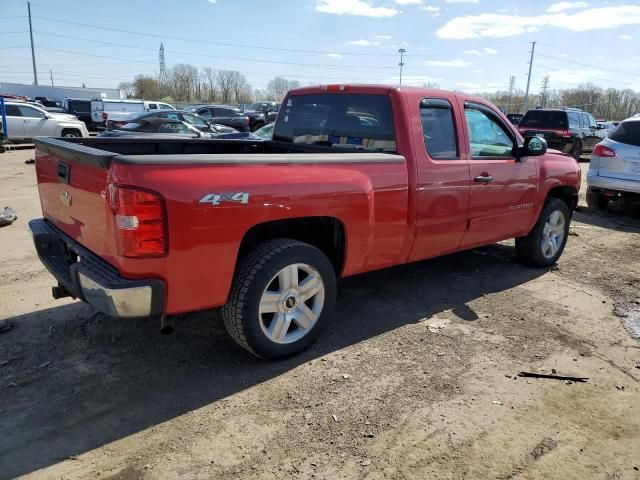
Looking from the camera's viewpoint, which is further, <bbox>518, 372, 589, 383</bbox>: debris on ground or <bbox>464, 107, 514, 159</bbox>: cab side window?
<bbox>464, 107, 514, 159</bbox>: cab side window

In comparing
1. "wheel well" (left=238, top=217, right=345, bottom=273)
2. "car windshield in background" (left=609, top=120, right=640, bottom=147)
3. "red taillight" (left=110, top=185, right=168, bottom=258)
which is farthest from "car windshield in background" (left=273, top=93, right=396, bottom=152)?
"car windshield in background" (left=609, top=120, right=640, bottom=147)

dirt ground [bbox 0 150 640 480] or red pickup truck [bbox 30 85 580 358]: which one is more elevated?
red pickup truck [bbox 30 85 580 358]

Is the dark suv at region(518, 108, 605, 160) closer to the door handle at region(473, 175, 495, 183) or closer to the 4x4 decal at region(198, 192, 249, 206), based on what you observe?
the door handle at region(473, 175, 495, 183)

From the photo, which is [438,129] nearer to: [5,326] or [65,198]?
[65,198]

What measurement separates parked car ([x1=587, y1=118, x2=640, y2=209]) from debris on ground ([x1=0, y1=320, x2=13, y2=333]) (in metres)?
9.10

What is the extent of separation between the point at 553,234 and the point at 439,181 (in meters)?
2.50

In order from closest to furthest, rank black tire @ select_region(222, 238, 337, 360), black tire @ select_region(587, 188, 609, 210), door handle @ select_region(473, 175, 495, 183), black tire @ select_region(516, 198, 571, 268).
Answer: black tire @ select_region(222, 238, 337, 360) < door handle @ select_region(473, 175, 495, 183) < black tire @ select_region(516, 198, 571, 268) < black tire @ select_region(587, 188, 609, 210)

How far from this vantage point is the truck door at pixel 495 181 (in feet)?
15.1

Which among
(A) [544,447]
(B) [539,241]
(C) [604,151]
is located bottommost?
(A) [544,447]

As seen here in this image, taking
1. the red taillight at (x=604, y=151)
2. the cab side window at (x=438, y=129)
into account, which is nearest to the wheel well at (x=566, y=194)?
the cab side window at (x=438, y=129)

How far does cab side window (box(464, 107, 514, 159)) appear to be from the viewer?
4629 millimetres

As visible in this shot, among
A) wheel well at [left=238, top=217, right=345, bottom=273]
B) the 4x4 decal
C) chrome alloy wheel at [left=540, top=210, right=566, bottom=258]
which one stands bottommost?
chrome alloy wheel at [left=540, top=210, right=566, bottom=258]

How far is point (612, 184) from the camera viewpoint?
8727 millimetres

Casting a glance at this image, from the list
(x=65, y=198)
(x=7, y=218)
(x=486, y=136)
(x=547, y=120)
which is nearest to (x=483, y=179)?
(x=486, y=136)
